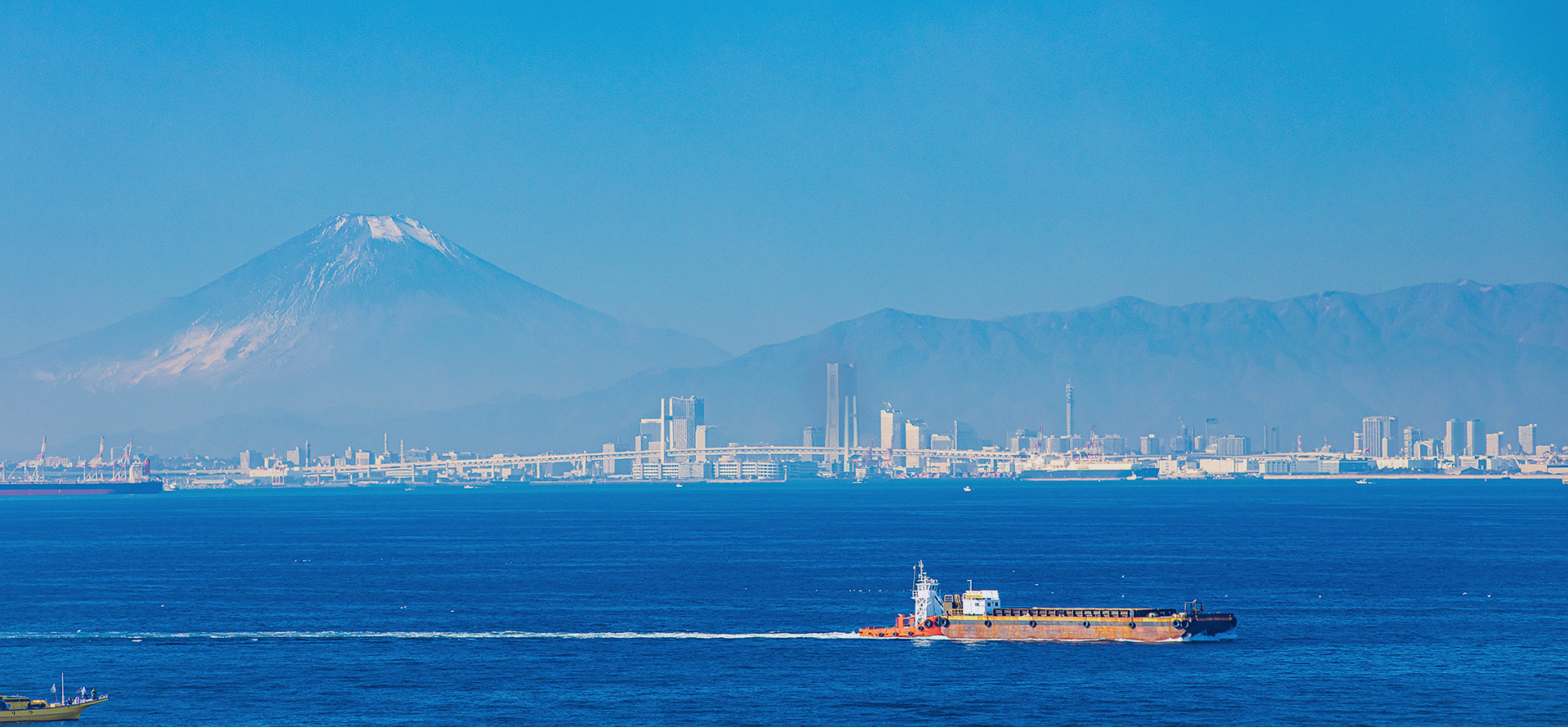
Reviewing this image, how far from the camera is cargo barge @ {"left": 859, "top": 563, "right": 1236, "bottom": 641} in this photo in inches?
2840

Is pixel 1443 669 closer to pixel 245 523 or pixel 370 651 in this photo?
pixel 370 651

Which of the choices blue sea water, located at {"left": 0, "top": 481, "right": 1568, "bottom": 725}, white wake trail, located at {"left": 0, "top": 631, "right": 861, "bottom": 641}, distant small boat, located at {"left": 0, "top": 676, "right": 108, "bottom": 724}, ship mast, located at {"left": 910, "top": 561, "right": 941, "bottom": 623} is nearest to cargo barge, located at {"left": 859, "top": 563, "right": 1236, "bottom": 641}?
ship mast, located at {"left": 910, "top": 561, "right": 941, "bottom": 623}

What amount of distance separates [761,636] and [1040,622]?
39.6 feet

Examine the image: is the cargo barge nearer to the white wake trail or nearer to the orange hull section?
the orange hull section

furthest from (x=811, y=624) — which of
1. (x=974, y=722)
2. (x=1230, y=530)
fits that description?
(x=1230, y=530)

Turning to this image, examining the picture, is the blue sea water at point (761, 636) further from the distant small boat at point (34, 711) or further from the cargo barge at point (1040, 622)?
the cargo barge at point (1040, 622)

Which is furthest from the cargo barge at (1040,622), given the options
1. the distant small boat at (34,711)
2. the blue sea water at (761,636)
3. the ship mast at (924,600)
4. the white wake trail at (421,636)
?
the distant small boat at (34,711)

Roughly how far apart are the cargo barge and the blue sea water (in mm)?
1424

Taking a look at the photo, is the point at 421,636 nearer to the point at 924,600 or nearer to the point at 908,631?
the point at 908,631

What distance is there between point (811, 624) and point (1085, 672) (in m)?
17.0

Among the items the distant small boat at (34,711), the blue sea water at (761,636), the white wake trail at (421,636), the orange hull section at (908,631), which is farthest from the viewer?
the orange hull section at (908,631)

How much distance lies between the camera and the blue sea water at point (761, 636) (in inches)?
2250

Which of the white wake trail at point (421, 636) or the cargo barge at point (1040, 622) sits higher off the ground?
the cargo barge at point (1040, 622)

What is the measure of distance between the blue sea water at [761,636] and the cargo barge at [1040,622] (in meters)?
1.42
